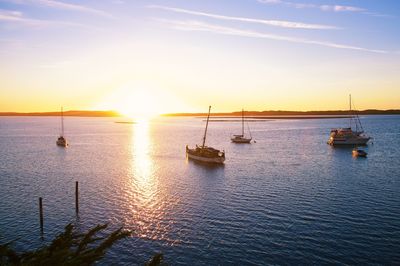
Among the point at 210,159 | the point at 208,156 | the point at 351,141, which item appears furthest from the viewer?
the point at 351,141

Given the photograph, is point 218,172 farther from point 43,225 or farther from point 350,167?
point 43,225

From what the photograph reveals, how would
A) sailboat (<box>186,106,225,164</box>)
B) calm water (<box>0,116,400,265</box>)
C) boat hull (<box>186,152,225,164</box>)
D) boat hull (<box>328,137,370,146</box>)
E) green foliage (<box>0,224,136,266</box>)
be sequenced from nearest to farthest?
green foliage (<box>0,224,136,266</box>) → calm water (<box>0,116,400,265</box>) → boat hull (<box>186,152,225,164</box>) → sailboat (<box>186,106,225,164</box>) → boat hull (<box>328,137,370,146</box>)

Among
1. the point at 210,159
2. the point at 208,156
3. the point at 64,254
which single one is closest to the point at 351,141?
the point at 210,159

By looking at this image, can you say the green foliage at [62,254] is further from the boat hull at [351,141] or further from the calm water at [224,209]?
A: the boat hull at [351,141]

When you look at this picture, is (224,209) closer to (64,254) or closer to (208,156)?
(64,254)

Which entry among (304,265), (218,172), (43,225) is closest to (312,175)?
(218,172)

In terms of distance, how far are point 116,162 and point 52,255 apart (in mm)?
87785

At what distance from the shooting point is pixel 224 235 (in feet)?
118

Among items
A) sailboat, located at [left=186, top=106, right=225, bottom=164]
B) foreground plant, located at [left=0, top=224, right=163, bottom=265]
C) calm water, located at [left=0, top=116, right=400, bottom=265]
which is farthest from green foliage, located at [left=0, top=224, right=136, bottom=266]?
sailboat, located at [left=186, top=106, right=225, bottom=164]

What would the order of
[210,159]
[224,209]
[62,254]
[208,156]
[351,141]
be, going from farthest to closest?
[351,141] → [208,156] → [210,159] → [224,209] → [62,254]

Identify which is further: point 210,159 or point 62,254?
point 210,159

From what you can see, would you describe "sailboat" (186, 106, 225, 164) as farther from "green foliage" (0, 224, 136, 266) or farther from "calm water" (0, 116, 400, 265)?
"green foliage" (0, 224, 136, 266)

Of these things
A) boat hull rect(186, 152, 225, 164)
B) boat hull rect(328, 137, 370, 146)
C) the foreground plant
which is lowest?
boat hull rect(186, 152, 225, 164)

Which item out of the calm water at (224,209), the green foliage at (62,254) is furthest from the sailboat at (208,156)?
the green foliage at (62,254)
